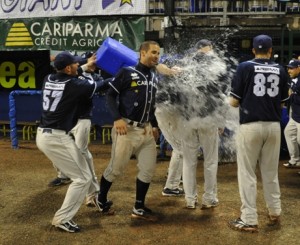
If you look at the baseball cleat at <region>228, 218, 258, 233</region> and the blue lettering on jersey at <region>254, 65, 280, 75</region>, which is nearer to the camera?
the blue lettering on jersey at <region>254, 65, 280, 75</region>

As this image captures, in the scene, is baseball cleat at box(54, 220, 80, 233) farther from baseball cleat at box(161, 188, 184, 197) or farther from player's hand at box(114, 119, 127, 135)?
baseball cleat at box(161, 188, 184, 197)

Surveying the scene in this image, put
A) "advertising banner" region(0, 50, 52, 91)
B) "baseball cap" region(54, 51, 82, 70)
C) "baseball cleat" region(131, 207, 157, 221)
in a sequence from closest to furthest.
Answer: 1. "baseball cap" region(54, 51, 82, 70)
2. "baseball cleat" region(131, 207, 157, 221)
3. "advertising banner" region(0, 50, 52, 91)

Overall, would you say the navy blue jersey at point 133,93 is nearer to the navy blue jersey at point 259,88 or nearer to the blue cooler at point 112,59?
the blue cooler at point 112,59

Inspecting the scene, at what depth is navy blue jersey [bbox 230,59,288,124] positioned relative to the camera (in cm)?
465

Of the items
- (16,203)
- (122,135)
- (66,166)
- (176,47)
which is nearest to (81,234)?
(66,166)

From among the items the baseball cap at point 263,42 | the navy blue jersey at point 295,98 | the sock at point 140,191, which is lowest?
the sock at point 140,191

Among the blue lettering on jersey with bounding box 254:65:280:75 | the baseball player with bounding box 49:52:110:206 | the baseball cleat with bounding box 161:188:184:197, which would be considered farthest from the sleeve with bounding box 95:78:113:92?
the baseball cleat with bounding box 161:188:184:197

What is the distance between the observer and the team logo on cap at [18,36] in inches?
418

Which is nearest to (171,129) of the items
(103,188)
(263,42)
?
(103,188)

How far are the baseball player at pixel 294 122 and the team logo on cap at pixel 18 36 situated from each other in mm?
6006

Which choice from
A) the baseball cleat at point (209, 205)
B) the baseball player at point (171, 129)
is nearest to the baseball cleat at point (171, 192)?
the baseball player at point (171, 129)

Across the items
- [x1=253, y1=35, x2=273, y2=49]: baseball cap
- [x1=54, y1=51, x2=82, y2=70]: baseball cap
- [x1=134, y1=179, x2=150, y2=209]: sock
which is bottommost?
[x1=134, y1=179, x2=150, y2=209]: sock

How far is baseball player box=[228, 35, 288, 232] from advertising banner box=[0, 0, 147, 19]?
5413mm

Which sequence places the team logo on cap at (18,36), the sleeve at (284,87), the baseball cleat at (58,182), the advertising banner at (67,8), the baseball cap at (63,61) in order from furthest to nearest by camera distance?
1. the team logo on cap at (18,36)
2. the advertising banner at (67,8)
3. the baseball cleat at (58,182)
4. the baseball cap at (63,61)
5. the sleeve at (284,87)
